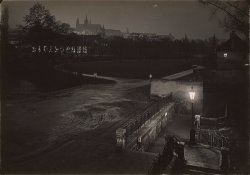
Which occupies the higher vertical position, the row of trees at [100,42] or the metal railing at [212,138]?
the row of trees at [100,42]

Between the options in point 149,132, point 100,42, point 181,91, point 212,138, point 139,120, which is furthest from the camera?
point 100,42

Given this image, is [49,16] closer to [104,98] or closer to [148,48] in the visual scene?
[104,98]

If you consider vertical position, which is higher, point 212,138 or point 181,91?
point 181,91

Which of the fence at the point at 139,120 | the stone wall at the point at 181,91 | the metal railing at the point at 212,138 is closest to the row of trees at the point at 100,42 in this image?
the stone wall at the point at 181,91

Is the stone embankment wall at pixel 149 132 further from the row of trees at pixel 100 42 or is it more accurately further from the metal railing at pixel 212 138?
the row of trees at pixel 100 42

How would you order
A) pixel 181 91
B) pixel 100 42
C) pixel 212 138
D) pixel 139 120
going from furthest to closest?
pixel 100 42 → pixel 181 91 → pixel 212 138 → pixel 139 120

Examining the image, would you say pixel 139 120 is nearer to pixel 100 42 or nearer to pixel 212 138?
pixel 212 138

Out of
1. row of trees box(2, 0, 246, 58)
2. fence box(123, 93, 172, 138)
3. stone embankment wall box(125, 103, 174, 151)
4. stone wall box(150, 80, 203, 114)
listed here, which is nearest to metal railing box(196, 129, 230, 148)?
stone embankment wall box(125, 103, 174, 151)

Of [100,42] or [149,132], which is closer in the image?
[149,132]

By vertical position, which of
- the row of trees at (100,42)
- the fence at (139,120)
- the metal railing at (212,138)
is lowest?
the metal railing at (212,138)

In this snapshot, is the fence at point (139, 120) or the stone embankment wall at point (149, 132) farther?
the fence at point (139, 120)

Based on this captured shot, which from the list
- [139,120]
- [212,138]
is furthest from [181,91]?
[139,120]

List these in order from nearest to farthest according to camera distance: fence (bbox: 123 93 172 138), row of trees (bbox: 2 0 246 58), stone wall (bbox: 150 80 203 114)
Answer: fence (bbox: 123 93 172 138) < stone wall (bbox: 150 80 203 114) < row of trees (bbox: 2 0 246 58)

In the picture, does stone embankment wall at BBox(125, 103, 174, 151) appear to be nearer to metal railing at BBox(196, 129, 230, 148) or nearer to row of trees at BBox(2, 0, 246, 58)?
metal railing at BBox(196, 129, 230, 148)
